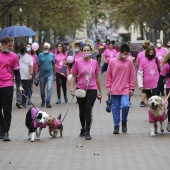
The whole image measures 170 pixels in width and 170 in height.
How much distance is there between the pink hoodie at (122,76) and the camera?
14.3 m

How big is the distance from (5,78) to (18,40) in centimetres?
2028

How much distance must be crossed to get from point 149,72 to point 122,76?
445 cm

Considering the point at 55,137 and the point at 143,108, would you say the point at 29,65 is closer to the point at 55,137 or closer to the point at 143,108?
the point at 143,108

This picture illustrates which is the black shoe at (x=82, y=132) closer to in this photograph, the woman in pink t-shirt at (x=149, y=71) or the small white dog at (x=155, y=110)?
the small white dog at (x=155, y=110)

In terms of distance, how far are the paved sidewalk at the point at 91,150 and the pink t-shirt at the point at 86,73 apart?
40.6 inches

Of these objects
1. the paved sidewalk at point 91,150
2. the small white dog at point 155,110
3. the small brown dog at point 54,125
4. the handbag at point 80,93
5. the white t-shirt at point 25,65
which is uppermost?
the white t-shirt at point 25,65

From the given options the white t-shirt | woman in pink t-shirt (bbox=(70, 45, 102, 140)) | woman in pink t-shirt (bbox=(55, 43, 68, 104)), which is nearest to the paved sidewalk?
woman in pink t-shirt (bbox=(70, 45, 102, 140))

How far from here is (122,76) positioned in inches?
565

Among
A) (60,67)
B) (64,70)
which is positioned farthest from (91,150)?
(60,67)

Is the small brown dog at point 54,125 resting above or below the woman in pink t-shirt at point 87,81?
below

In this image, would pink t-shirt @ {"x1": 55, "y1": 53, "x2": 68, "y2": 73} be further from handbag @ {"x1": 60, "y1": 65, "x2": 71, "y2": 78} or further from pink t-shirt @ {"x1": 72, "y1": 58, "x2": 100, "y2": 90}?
pink t-shirt @ {"x1": 72, "y1": 58, "x2": 100, "y2": 90}

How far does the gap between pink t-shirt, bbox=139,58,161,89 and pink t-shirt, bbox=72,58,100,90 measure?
190 inches

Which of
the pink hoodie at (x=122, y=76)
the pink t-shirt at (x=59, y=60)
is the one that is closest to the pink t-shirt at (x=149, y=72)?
the pink hoodie at (x=122, y=76)

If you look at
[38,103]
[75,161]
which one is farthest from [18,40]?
[75,161]
